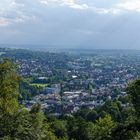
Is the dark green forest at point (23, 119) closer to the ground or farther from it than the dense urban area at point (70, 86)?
farther from it

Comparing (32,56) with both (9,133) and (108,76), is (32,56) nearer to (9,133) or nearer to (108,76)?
(108,76)

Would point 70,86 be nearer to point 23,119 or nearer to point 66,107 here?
point 66,107

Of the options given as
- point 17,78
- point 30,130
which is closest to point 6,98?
point 17,78

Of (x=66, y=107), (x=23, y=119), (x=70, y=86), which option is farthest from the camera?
(x=70, y=86)

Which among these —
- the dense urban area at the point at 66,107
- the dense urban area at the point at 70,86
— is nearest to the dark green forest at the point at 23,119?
the dense urban area at the point at 66,107

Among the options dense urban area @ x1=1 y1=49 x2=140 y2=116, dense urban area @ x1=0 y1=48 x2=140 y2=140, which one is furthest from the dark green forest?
dense urban area @ x1=1 y1=49 x2=140 y2=116

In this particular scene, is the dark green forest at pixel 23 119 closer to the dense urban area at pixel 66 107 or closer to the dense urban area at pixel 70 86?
the dense urban area at pixel 66 107

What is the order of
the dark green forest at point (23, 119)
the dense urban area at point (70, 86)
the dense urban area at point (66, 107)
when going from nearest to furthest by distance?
the dark green forest at point (23, 119), the dense urban area at point (66, 107), the dense urban area at point (70, 86)

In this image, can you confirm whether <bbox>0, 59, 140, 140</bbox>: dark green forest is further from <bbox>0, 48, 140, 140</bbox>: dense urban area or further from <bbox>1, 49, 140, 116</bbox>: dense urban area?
<bbox>1, 49, 140, 116</bbox>: dense urban area

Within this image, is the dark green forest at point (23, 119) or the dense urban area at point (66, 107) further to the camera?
the dense urban area at point (66, 107)

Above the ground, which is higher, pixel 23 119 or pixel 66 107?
pixel 23 119

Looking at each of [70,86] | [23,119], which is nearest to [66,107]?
[70,86]
